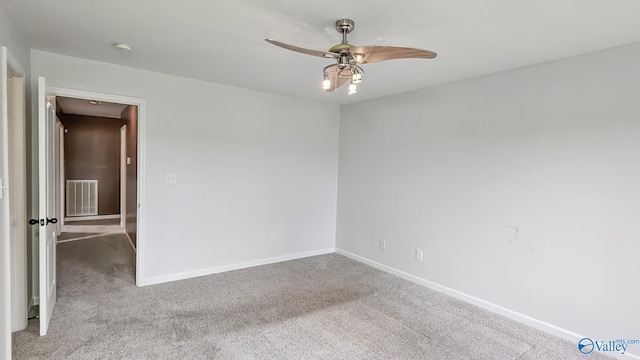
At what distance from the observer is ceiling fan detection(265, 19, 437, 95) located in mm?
1812

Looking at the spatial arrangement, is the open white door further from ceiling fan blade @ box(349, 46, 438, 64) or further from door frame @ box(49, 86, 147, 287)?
ceiling fan blade @ box(349, 46, 438, 64)

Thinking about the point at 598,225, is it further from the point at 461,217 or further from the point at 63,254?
the point at 63,254

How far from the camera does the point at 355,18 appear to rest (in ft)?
6.70

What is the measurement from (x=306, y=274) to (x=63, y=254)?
3.45 m

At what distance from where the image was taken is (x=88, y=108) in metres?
6.16

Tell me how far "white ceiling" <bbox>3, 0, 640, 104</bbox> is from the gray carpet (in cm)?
228

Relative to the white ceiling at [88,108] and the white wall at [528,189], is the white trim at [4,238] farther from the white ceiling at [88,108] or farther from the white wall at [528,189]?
the white ceiling at [88,108]

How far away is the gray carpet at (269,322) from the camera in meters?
2.34

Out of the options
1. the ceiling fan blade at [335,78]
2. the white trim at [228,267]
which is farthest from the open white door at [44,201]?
the ceiling fan blade at [335,78]

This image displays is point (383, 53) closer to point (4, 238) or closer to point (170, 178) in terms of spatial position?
point (4, 238)

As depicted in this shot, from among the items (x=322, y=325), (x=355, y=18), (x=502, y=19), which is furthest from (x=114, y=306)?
(x=502, y=19)

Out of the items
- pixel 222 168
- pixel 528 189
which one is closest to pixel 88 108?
pixel 222 168
